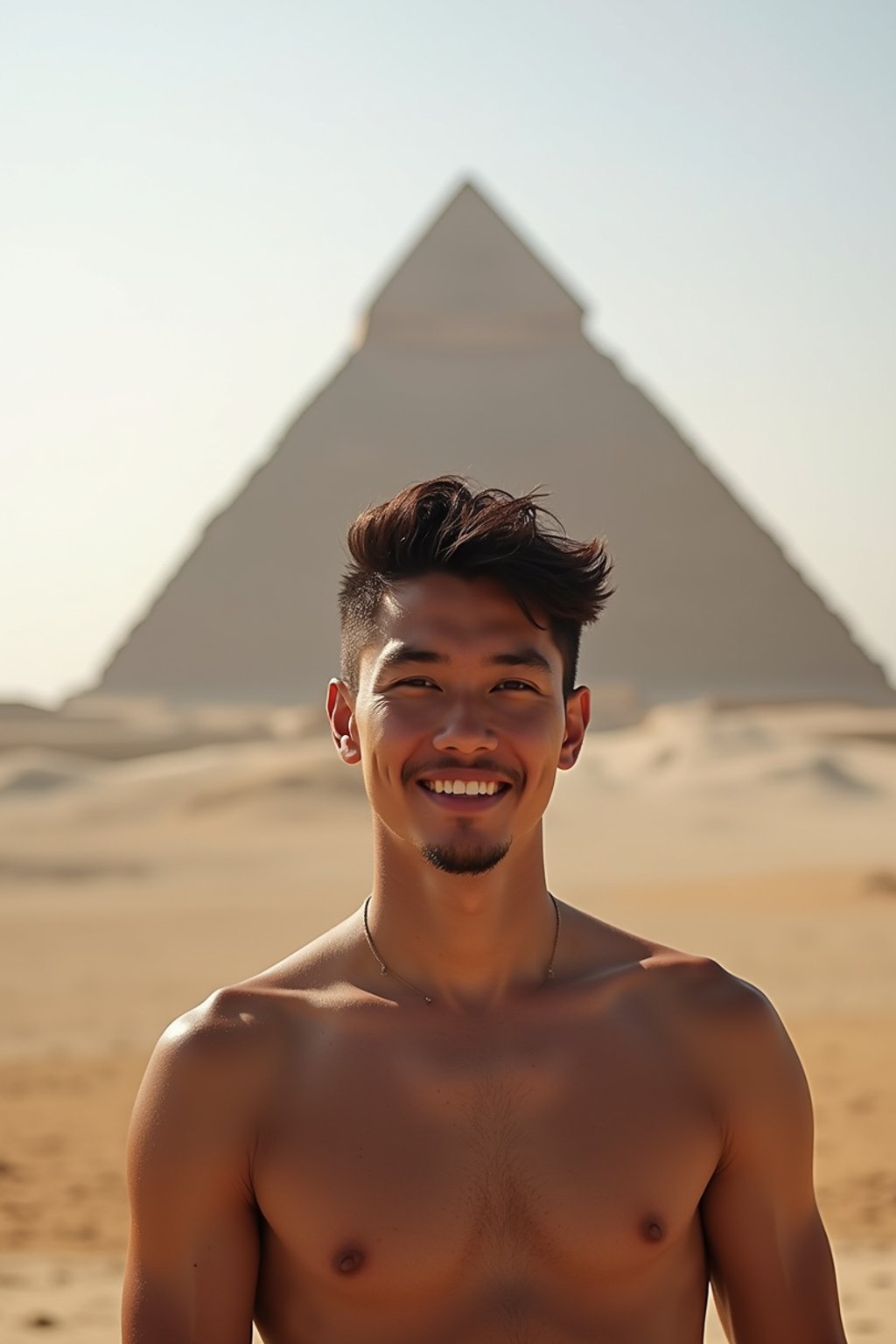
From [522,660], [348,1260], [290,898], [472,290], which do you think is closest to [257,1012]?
[348,1260]

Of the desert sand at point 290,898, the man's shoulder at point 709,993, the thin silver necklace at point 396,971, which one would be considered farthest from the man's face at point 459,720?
the desert sand at point 290,898

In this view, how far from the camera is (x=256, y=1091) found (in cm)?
205

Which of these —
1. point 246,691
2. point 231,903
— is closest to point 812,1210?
point 231,903

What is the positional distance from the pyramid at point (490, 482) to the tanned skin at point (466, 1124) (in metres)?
72.6

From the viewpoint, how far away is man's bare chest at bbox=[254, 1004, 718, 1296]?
2047mm

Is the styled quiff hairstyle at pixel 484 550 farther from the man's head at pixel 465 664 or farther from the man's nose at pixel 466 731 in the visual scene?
the man's nose at pixel 466 731

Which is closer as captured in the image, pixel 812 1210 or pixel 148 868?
pixel 812 1210

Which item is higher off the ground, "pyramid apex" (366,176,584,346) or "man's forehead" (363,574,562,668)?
"pyramid apex" (366,176,584,346)

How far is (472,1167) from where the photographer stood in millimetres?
2076

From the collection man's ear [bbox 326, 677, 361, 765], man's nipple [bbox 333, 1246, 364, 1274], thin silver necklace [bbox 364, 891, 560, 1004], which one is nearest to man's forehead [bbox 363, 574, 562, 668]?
man's ear [bbox 326, 677, 361, 765]

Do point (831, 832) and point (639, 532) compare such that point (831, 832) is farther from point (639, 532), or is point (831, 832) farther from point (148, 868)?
point (639, 532)

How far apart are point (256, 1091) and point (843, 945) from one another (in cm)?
1085

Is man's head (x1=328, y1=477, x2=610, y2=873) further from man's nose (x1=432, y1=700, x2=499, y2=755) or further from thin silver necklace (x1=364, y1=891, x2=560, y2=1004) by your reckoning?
thin silver necklace (x1=364, y1=891, x2=560, y2=1004)

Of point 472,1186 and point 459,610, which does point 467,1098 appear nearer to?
point 472,1186
